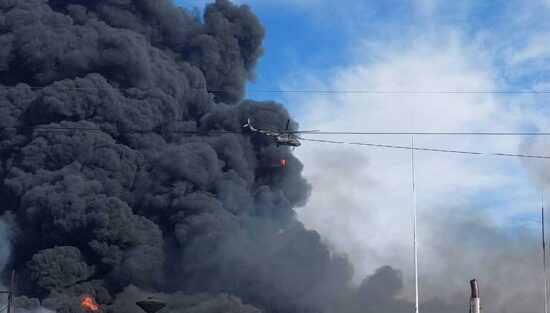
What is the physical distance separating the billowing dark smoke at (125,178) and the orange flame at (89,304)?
3.11 ft

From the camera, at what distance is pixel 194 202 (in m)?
76.9

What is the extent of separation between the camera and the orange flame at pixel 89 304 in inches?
2667

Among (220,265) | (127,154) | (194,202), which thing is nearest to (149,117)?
(127,154)

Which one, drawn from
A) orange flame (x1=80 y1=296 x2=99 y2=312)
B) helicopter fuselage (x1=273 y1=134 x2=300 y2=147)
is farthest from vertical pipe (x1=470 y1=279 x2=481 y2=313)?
orange flame (x1=80 y1=296 x2=99 y2=312)

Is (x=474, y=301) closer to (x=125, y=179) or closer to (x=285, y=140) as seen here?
(x=285, y=140)

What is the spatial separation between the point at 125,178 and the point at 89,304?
14.8 m

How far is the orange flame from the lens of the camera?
222ft

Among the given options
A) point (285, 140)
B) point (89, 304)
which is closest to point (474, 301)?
point (285, 140)

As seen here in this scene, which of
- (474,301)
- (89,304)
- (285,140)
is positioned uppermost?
(285,140)

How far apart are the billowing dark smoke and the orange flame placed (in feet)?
3.11

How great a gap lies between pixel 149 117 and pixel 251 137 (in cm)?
929

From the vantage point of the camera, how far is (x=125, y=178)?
3137 inches

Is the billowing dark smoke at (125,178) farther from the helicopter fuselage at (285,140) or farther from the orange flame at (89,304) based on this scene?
the helicopter fuselage at (285,140)

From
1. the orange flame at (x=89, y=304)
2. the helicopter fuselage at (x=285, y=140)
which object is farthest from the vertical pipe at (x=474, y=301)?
the orange flame at (x=89, y=304)
